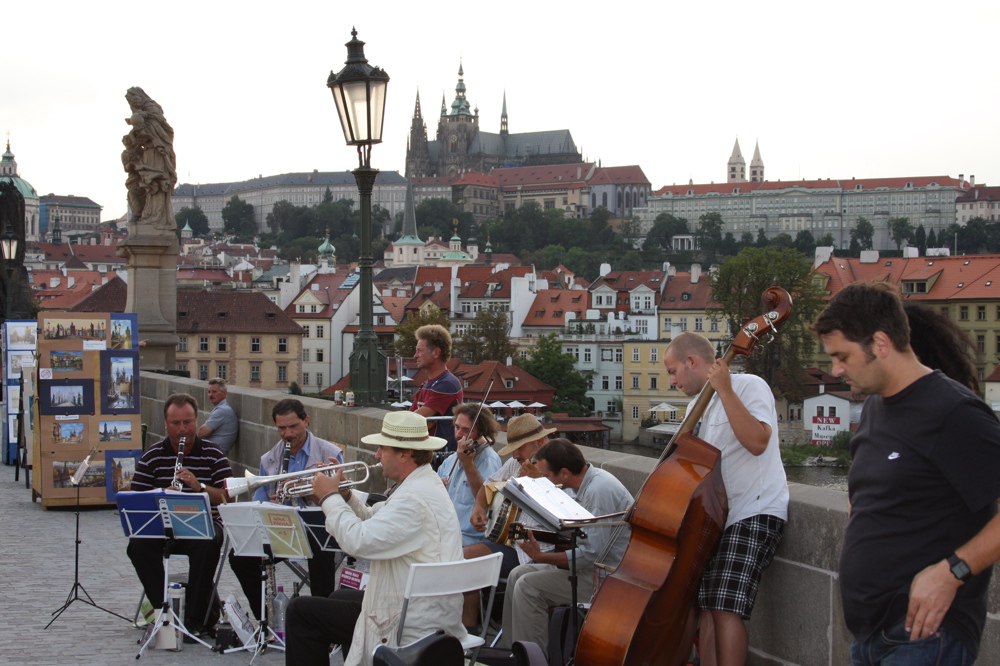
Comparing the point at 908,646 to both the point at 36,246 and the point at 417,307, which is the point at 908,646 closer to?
the point at 417,307

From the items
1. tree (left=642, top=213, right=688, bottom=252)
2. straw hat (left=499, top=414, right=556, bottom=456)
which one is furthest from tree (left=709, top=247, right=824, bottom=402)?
tree (left=642, top=213, right=688, bottom=252)

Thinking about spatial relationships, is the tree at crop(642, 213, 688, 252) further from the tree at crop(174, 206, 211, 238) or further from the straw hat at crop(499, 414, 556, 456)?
the straw hat at crop(499, 414, 556, 456)

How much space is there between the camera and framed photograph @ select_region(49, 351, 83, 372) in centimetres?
967

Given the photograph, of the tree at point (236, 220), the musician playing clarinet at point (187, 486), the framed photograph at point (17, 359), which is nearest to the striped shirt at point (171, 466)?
the musician playing clarinet at point (187, 486)

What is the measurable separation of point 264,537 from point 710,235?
164 m

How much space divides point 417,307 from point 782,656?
8554cm

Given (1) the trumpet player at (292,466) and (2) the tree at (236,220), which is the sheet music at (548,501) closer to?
(1) the trumpet player at (292,466)

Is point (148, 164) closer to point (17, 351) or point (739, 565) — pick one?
point (17, 351)

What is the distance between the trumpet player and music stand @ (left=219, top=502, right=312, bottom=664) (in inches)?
10.0

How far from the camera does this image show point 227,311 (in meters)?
70.0

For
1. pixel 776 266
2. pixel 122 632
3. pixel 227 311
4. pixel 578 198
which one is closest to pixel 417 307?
pixel 227 311

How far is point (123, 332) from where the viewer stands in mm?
10203

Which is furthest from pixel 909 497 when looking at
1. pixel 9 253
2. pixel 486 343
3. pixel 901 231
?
pixel 901 231

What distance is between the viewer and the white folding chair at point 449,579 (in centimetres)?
409
